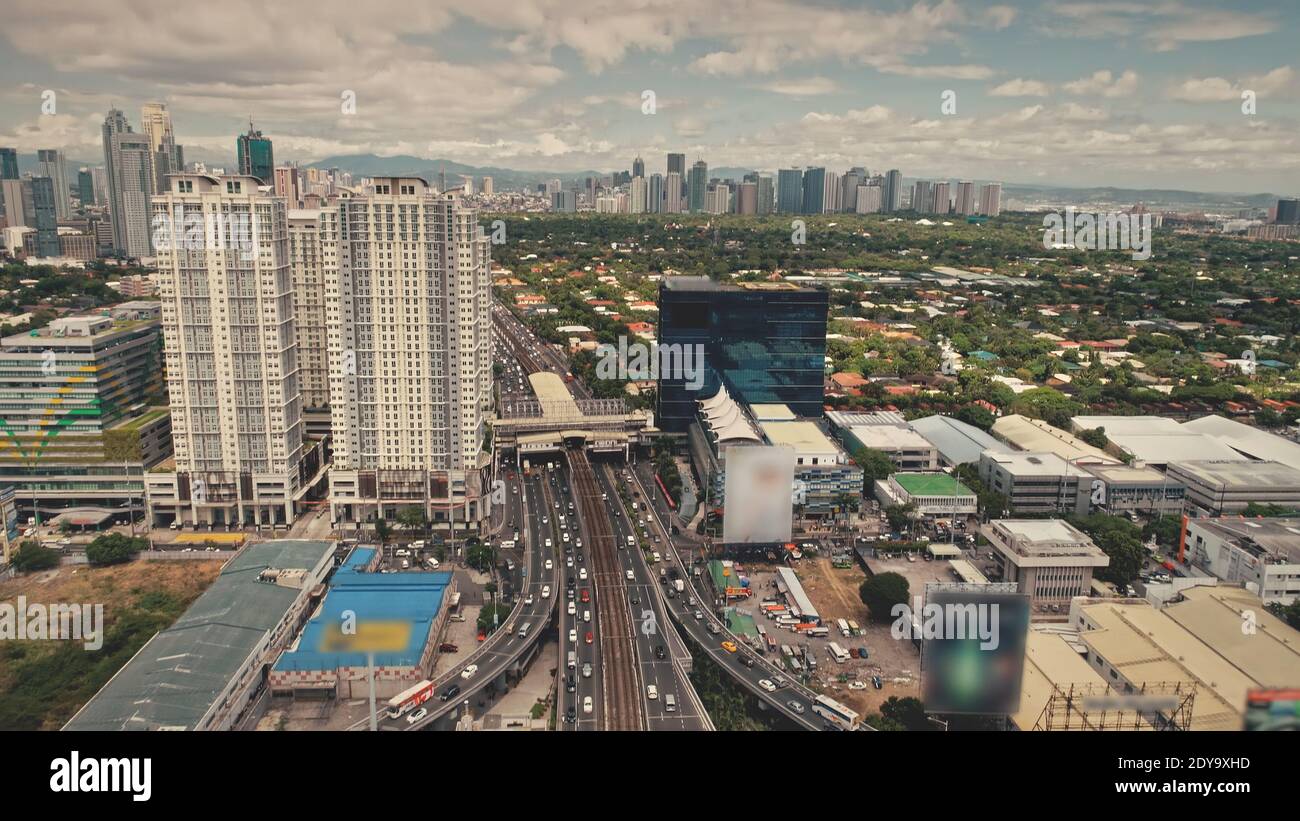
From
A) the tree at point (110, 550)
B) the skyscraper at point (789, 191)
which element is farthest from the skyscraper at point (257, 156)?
the skyscraper at point (789, 191)

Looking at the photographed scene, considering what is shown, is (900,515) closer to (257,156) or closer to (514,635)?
(514,635)

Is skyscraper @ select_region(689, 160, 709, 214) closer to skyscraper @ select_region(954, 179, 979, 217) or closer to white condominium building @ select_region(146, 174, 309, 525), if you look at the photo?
skyscraper @ select_region(954, 179, 979, 217)

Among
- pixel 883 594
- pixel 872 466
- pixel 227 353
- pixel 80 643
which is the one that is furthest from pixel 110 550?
pixel 872 466
